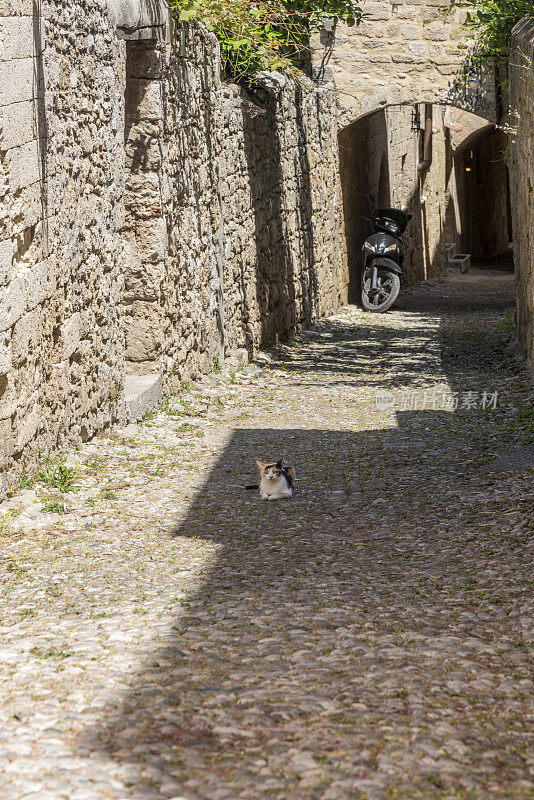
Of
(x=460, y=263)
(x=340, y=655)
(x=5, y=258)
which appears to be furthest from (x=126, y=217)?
(x=460, y=263)

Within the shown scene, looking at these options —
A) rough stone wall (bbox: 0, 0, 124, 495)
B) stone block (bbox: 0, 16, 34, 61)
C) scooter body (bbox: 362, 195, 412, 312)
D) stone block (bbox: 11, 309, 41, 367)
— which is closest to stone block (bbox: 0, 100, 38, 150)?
rough stone wall (bbox: 0, 0, 124, 495)

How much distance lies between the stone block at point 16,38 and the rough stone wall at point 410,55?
324 inches

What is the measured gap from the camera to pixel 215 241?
8.53 meters

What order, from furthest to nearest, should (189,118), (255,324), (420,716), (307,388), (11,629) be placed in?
(255,324), (307,388), (189,118), (11,629), (420,716)

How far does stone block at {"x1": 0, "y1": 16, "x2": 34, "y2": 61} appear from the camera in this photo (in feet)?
14.1

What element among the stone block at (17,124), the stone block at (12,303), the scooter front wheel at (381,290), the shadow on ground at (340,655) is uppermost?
the stone block at (17,124)

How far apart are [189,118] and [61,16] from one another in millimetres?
2661

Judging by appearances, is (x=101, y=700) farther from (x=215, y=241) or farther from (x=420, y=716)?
(x=215, y=241)

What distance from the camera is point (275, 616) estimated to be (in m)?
3.29

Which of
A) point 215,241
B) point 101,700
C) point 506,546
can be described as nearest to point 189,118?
point 215,241

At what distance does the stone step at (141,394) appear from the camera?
6.50 metres

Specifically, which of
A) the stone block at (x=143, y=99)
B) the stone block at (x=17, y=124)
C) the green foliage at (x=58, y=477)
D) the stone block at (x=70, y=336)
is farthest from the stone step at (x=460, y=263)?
the stone block at (x=17, y=124)

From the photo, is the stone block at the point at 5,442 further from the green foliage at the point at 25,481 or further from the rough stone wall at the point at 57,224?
the green foliage at the point at 25,481

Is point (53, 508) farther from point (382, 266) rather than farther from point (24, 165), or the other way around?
point (382, 266)
